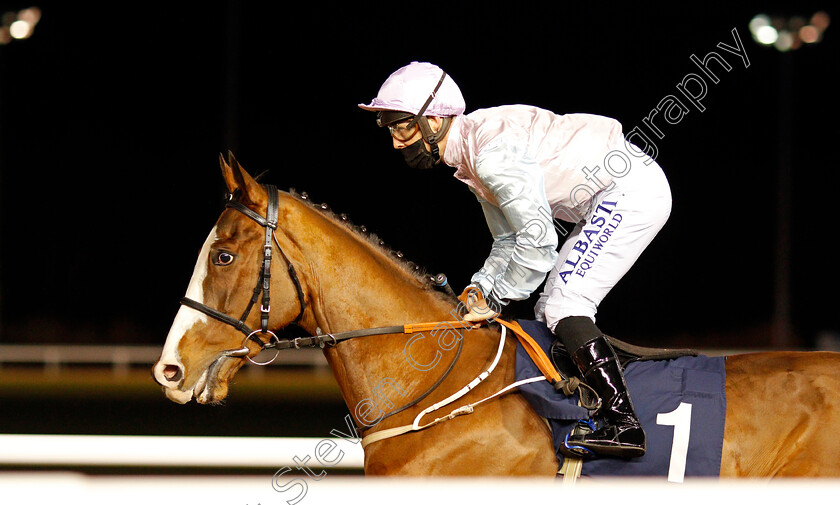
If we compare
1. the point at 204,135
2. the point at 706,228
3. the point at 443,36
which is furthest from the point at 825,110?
the point at 204,135

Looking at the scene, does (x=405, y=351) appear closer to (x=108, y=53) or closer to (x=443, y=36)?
(x=443, y=36)

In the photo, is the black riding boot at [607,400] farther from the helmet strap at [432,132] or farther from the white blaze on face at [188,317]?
the white blaze on face at [188,317]

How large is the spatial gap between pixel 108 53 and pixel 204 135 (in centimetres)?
397

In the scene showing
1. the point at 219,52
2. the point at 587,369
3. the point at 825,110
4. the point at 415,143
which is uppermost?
the point at 219,52

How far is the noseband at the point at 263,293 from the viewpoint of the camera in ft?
8.30

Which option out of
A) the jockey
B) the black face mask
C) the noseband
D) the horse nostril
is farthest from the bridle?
the black face mask

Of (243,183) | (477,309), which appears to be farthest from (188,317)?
(477,309)

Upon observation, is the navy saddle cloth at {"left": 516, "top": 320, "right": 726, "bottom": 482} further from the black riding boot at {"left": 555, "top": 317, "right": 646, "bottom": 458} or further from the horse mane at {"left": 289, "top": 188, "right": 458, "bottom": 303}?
the horse mane at {"left": 289, "top": 188, "right": 458, "bottom": 303}

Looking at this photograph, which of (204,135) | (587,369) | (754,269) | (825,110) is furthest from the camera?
(204,135)

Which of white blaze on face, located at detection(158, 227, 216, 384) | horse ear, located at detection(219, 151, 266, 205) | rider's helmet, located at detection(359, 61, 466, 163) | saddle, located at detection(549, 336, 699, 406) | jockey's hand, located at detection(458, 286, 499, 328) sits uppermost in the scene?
rider's helmet, located at detection(359, 61, 466, 163)

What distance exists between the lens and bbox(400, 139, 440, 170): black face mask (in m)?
2.76

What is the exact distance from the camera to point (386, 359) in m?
2.63

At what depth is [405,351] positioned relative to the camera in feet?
8.70

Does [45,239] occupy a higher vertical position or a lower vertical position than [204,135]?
lower
